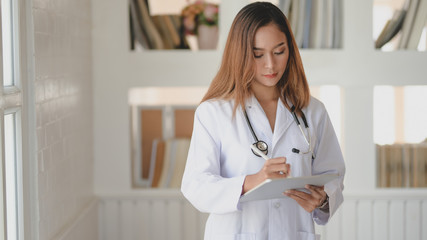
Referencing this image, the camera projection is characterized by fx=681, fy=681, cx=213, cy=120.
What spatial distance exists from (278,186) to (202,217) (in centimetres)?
189

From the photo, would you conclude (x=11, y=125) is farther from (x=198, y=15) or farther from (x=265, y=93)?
(x=198, y=15)

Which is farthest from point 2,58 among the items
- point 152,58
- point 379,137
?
point 379,137

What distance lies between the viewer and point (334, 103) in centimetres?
409

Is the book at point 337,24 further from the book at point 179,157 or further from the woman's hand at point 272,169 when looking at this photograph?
the woman's hand at point 272,169

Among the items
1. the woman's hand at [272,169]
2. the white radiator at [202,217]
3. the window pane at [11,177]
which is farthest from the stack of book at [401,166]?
the window pane at [11,177]

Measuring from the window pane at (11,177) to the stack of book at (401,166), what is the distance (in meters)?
2.21

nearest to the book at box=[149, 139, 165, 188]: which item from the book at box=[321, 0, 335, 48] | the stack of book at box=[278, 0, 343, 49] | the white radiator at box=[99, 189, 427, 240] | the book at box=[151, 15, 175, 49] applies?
the white radiator at box=[99, 189, 427, 240]

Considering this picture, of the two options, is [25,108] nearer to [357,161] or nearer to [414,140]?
[357,161]

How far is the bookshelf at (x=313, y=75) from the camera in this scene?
375 cm

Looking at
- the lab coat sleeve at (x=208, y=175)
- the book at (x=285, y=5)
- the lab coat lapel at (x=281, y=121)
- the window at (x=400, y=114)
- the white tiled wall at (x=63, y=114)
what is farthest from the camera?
the window at (x=400, y=114)

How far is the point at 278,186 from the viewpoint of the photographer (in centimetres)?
196

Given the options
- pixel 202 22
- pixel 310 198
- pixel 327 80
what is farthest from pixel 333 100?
pixel 310 198

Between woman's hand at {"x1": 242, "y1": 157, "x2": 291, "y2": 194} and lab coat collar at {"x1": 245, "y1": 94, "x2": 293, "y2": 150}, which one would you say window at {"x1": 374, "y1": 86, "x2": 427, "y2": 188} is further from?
woman's hand at {"x1": 242, "y1": 157, "x2": 291, "y2": 194}

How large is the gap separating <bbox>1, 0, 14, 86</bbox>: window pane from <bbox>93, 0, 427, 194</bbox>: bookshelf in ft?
4.48
